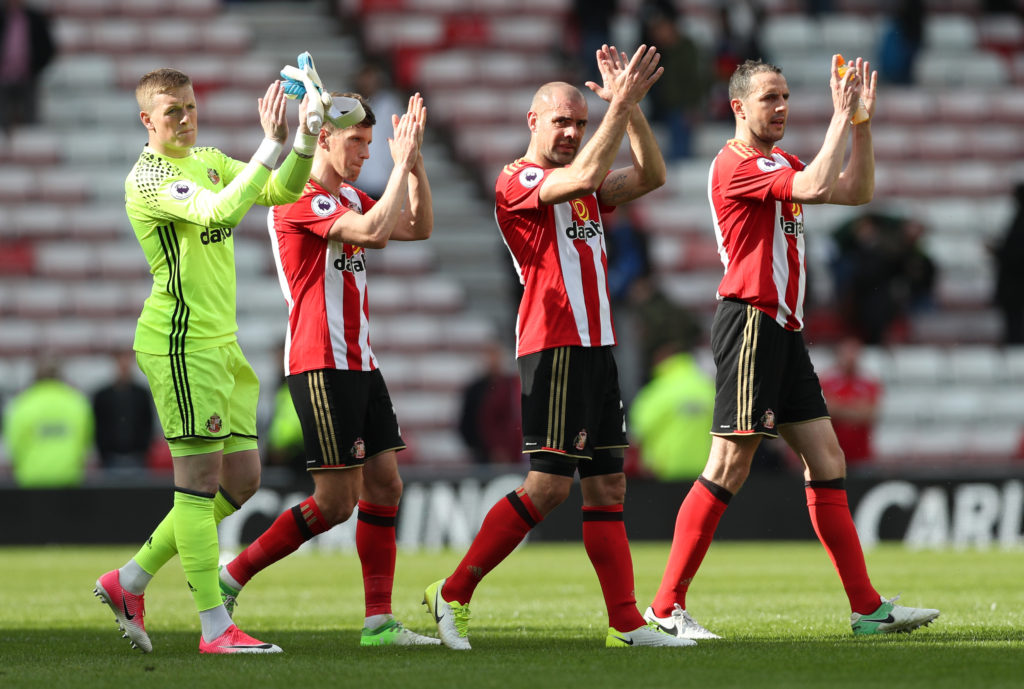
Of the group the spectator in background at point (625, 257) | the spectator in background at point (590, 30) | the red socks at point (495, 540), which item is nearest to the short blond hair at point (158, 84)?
the red socks at point (495, 540)

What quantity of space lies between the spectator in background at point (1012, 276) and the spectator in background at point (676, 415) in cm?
399

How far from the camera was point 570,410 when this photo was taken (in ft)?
21.0

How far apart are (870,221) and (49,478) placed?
29.3ft

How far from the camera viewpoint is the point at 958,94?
2038cm

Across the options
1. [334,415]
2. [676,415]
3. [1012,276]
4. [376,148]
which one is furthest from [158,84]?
[1012,276]

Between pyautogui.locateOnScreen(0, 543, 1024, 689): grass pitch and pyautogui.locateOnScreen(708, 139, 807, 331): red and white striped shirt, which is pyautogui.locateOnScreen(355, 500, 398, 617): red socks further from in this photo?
pyautogui.locateOnScreen(708, 139, 807, 331): red and white striped shirt

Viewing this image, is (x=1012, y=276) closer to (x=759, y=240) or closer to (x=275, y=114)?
(x=759, y=240)

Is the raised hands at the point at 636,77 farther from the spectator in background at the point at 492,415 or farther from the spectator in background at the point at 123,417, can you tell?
the spectator in background at the point at 123,417

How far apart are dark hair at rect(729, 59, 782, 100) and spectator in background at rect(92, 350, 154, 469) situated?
9.64m

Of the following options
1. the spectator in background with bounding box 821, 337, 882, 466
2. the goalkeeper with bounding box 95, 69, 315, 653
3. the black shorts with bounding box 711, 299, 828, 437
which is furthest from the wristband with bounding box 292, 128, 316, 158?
the spectator in background with bounding box 821, 337, 882, 466

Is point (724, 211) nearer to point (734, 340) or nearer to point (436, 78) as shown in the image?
point (734, 340)

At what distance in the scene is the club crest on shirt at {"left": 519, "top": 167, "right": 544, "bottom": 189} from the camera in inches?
254

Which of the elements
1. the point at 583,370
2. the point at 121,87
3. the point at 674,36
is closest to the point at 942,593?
the point at 583,370

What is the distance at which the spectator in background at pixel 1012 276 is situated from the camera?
1664 centimetres
